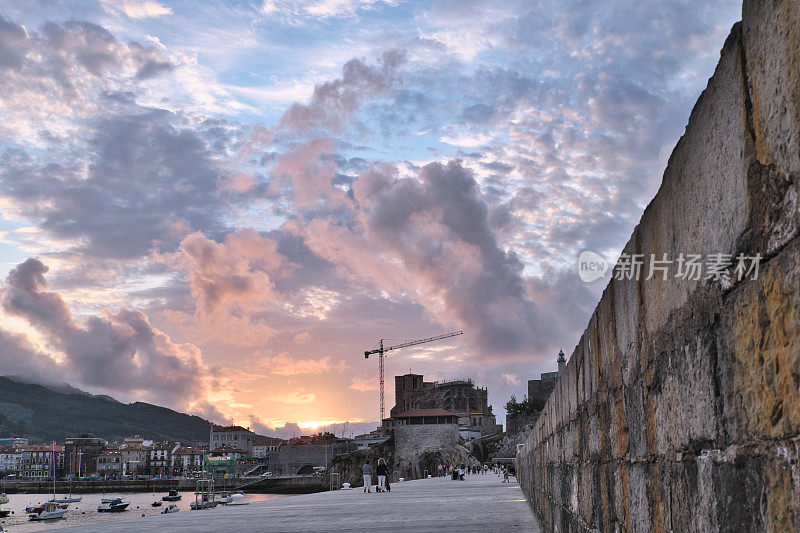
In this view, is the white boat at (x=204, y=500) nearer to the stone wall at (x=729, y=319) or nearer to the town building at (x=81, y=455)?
the stone wall at (x=729, y=319)

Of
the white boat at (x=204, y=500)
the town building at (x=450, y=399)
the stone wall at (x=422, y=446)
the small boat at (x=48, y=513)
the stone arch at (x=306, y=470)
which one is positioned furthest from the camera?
the town building at (x=450, y=399)

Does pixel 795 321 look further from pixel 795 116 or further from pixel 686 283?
pixel 686 283

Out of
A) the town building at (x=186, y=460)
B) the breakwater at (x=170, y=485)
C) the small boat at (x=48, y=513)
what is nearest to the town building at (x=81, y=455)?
the breakwater at (x=170, y=485)

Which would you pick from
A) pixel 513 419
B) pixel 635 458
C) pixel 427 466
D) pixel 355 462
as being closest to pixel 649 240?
pixel 635 458

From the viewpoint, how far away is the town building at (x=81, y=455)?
524 feet

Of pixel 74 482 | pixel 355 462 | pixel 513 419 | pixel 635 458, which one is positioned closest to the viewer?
pixel 635 458

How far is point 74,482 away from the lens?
144 m

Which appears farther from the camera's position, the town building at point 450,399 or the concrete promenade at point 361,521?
the town building at point 450,399

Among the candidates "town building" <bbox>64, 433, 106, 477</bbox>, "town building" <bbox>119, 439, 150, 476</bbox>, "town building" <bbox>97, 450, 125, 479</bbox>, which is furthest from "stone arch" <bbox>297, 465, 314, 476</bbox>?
"town building" <bbox>64, 433, 106, 477</bbox>

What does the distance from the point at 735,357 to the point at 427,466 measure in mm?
87438

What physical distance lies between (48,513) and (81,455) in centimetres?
9071

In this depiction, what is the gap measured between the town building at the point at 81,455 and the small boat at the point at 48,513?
8407 centimetres

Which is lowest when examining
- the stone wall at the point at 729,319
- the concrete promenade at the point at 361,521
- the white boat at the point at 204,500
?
the white boat at the point at 204,500

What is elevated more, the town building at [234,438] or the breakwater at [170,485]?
the town building at [234,438]
